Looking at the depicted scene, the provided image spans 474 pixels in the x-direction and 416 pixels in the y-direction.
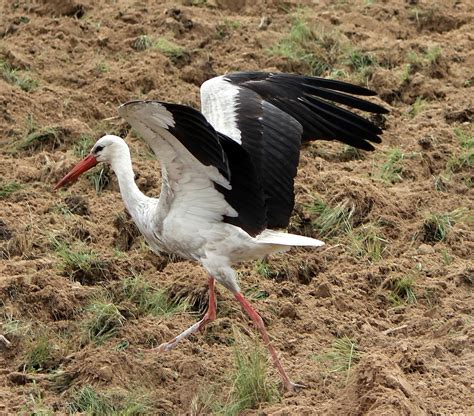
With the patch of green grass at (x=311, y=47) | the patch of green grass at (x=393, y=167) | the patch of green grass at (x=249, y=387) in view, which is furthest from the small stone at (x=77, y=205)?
the patch of green grass at (x=311, y=47)

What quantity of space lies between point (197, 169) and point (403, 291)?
1700 mm

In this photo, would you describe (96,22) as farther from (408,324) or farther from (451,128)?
Result: (408,324)

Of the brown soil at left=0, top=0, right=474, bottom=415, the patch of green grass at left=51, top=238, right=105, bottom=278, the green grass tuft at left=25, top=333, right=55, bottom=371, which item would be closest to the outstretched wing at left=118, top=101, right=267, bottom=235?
the brown soil at left=0, top=0, right=474, bottom=415

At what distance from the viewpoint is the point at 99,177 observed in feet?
28.8

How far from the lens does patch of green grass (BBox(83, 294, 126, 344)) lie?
6949 mm

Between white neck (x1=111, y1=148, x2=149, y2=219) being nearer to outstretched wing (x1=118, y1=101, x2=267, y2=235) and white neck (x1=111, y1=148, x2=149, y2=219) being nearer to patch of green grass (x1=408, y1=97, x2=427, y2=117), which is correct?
outstretched wing (x1=118, y1=101, x2=267, y2=235)

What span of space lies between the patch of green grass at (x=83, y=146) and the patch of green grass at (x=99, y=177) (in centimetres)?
20

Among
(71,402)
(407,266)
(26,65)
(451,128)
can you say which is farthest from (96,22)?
(71,402)

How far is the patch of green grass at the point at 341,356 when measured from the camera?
6496mm

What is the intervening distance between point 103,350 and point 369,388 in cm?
165

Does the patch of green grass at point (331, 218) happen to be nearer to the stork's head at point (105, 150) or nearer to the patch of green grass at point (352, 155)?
the patch of green grass at point (352, 155)

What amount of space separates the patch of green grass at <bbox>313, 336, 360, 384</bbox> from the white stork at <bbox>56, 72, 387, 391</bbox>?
0.29m

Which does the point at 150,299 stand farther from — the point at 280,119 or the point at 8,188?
the point at 8,188

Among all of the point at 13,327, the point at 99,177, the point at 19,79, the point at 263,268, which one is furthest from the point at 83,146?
the point at 13,327
